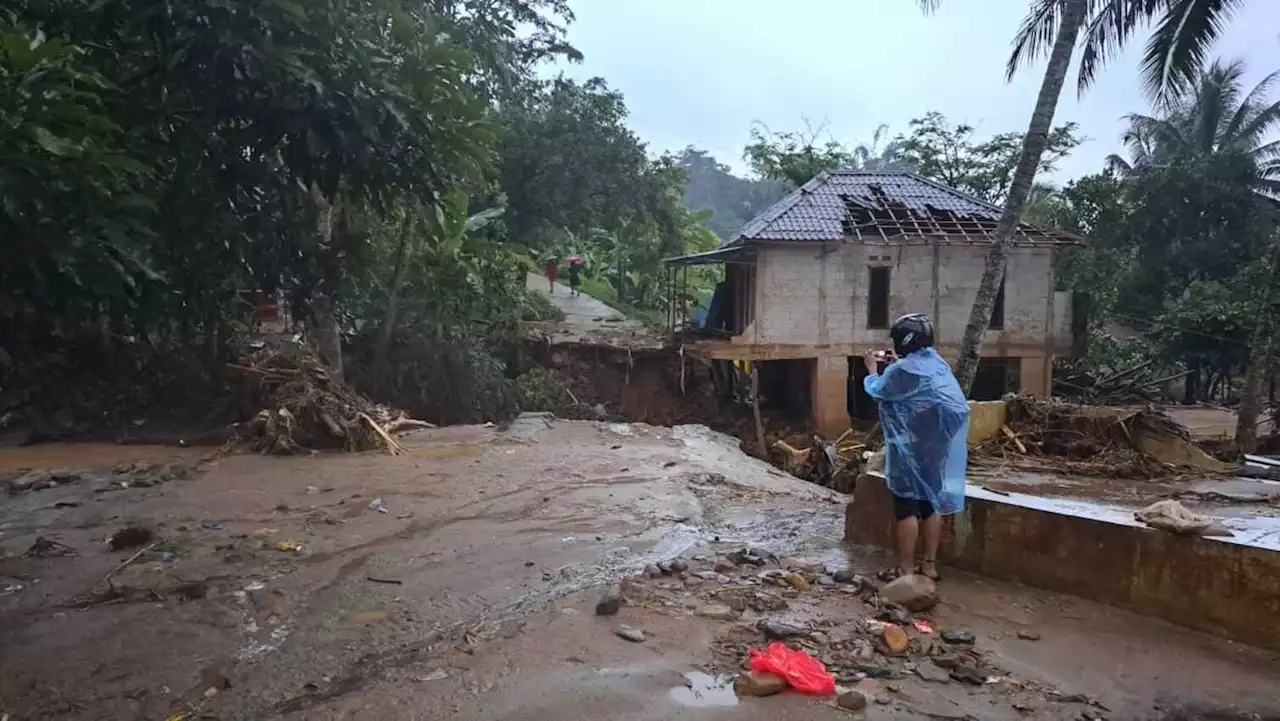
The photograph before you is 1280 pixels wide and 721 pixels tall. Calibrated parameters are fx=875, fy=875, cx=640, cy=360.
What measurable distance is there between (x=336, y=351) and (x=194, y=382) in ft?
7.76

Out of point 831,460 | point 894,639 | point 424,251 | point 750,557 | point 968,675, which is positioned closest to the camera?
point 968,675

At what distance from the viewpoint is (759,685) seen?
12.5ft

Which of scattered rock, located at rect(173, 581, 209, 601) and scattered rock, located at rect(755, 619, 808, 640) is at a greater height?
scattered rock, located at rect(755, 619, 808, 640)

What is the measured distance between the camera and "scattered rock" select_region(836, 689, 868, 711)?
3643 millimetres

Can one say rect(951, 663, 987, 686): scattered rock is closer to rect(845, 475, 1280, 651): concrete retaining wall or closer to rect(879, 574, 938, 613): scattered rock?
rect(879, 574, 938, 613): scattered rock

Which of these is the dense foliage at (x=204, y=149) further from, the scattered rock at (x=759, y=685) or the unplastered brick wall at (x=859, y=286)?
the unplastered brick wall at (x=859, y=286)

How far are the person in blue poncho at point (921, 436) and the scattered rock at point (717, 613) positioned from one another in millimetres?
1146

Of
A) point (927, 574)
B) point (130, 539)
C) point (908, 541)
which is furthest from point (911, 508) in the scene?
point (130, 539)

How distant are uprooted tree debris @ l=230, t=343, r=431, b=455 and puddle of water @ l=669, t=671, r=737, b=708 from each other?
796 centimetres

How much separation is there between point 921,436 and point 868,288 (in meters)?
15.9

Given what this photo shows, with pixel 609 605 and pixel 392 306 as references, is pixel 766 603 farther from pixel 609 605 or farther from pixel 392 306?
pixel 392 306

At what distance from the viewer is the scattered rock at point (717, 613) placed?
4734mm

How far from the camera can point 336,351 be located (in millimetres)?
15555

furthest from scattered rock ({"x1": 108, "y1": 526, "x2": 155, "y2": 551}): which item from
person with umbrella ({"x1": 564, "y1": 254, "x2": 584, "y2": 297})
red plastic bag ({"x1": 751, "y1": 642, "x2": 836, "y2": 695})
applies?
person with umbrella ({"x1": 564, "y1": 254, "x2": 584, "y2": 297})
